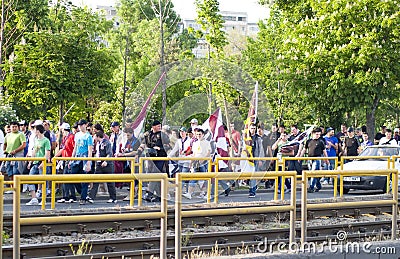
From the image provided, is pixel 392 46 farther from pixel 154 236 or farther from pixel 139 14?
pixel 139 14

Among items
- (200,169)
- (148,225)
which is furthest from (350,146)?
(200,169)

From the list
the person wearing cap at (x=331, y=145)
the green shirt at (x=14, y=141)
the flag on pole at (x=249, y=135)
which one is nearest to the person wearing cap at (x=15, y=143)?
the green shirt at (x=14, y=141)

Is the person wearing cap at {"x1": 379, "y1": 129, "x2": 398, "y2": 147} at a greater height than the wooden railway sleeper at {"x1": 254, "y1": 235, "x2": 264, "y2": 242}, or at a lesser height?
greater

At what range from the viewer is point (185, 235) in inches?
444

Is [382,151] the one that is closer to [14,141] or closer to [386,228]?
[386,228]

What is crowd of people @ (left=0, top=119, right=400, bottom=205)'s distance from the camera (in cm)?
774

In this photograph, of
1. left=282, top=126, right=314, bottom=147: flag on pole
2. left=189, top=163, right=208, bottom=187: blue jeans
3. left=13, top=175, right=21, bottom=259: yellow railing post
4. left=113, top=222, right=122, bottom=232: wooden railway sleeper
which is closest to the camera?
left=13, top=175, right=21, bottom=259: yellow railing post

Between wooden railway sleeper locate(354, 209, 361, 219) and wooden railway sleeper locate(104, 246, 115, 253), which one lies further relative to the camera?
wooden railway sleeper locate(354, 209, 361, 219)

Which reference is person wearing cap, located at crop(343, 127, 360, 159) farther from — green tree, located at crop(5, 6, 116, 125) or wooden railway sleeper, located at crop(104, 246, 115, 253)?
wooden railway sleeper, located at crop(104, 246, 115, 253)

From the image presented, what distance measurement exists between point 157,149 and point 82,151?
8626mm

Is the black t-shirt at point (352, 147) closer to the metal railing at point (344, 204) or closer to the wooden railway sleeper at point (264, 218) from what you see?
the wooden railway sleeper at point (264, 218)

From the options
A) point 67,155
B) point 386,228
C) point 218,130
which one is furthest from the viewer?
point 67,155

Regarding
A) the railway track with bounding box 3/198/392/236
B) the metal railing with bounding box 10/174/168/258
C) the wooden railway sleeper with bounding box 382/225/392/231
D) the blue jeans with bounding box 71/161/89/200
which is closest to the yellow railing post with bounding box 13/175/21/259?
the metal railing with bounding box 10/174/168/258

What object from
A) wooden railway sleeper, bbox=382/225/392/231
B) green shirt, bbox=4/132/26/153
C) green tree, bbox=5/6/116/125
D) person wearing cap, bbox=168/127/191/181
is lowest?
wooden railway sleeper, bbox=382/225/392/231
